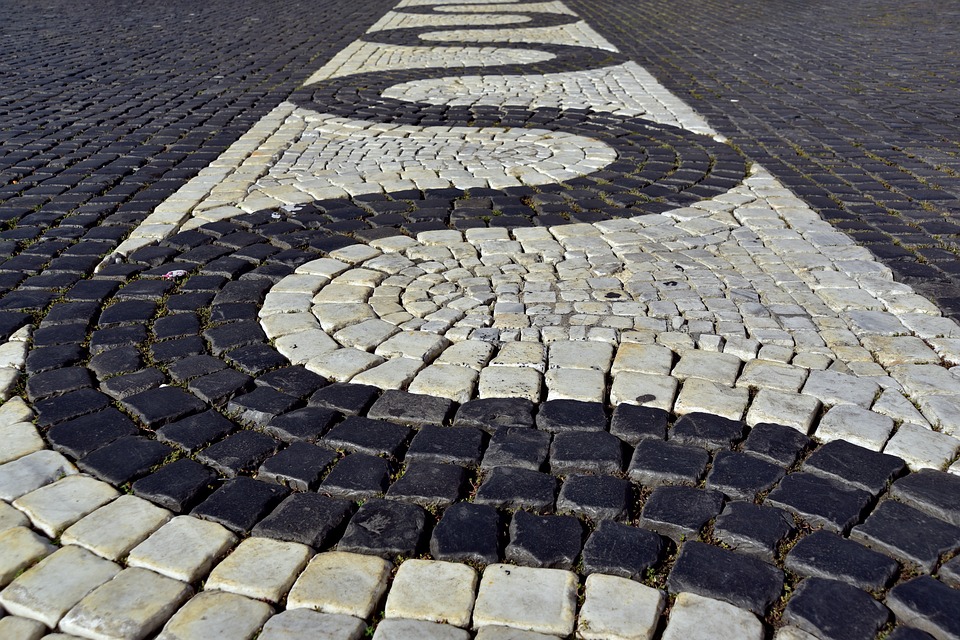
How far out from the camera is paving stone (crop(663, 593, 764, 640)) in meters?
2.18

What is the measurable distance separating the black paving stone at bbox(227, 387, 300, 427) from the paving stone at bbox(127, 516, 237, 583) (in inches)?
22.3

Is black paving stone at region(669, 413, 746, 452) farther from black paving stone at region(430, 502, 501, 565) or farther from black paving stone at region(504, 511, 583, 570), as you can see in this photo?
black paving stone at region(430, 502, 501, 565)

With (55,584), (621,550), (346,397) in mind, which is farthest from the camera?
(346,397)

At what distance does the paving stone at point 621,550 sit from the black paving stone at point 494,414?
2.01 ft

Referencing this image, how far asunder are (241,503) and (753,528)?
4.86 ft

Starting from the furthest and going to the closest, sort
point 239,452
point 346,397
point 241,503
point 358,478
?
1. point 346,397
2. point 239,452
3. point 358,478
4. point 241,503

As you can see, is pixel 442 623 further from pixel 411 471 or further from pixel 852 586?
pixel 852 586

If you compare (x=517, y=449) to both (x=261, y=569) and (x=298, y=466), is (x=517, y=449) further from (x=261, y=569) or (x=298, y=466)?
(x=261, y=569)

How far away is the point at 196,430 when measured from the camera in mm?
3059

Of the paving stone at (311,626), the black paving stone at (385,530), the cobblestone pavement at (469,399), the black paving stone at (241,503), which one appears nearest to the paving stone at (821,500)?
the cobblestone pavement at (469,399)

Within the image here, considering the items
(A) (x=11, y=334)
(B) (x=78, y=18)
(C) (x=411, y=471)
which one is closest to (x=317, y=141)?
(A) (x=11, y=334)

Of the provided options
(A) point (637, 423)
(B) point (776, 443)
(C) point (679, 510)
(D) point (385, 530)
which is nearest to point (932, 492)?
(B) point (776, 443)

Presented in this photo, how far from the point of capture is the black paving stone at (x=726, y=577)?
2.29 metres

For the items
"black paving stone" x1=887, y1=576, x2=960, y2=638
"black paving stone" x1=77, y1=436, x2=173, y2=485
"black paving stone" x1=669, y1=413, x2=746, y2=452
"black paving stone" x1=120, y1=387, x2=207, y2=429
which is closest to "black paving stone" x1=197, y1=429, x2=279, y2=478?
"black paving stone" x1=77, y1=436, x2=173, y2=485
